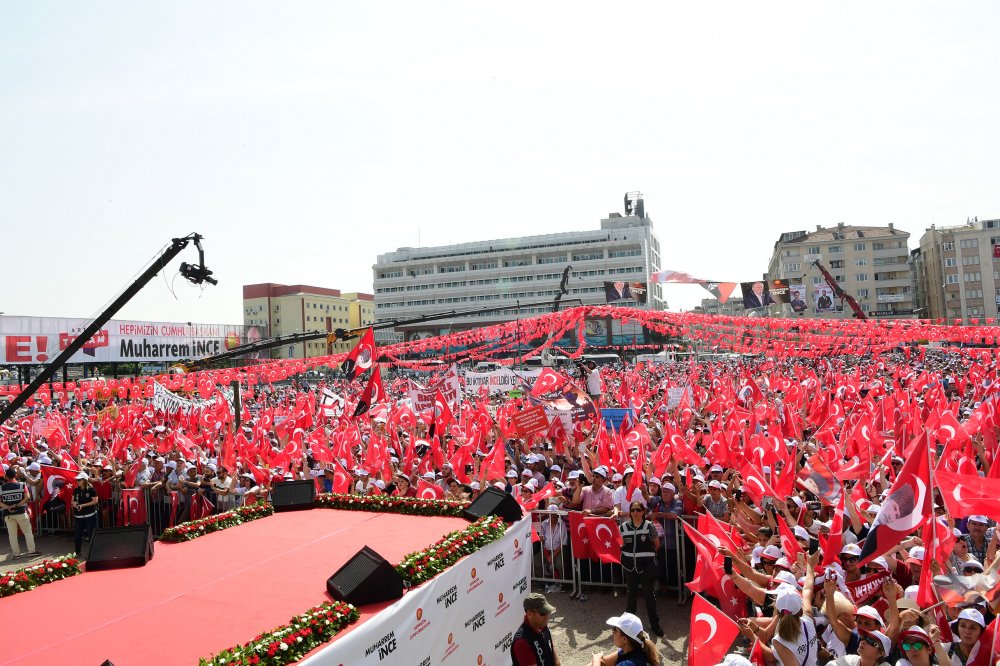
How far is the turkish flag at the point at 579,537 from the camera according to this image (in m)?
8.98

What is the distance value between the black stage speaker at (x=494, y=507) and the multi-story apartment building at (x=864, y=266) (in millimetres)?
88429

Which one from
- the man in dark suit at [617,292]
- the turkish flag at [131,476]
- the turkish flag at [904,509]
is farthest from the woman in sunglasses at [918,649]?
the man in dark suit at [617,292]

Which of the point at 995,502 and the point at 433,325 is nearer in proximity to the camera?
the point at 995,502

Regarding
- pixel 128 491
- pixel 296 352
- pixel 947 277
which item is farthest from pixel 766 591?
pixel 296 352

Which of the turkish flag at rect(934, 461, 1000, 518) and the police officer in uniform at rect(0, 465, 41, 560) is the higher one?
the turkish flag at rect(934, 461, 1000, 518)

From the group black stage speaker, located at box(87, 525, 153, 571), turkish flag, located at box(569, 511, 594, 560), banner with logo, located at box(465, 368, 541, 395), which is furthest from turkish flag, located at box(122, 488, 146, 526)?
banner with logo, located at box(465, 368, 541, 395)

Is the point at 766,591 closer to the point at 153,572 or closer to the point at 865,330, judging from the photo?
the point at 153,572

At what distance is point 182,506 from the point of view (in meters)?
12.3

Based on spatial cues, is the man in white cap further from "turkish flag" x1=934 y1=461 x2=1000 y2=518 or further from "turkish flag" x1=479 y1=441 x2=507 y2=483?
"turkish flag" x1=934 y1=461 x2=1000 y2=518

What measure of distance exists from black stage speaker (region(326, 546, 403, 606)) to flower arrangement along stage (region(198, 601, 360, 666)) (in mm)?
165

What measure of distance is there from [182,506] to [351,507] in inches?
216

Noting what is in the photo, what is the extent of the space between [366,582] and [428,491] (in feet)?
16.1

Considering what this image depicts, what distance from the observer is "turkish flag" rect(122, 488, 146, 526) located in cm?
1277

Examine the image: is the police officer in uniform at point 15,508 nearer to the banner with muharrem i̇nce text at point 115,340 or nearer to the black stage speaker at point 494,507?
the black stage speaker at point 494,507
